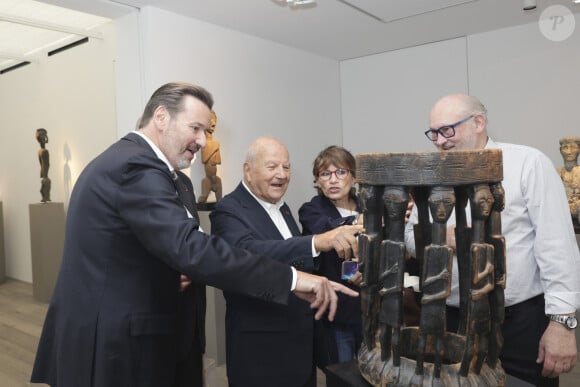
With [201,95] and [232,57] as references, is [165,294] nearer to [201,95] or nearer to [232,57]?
[201,95]

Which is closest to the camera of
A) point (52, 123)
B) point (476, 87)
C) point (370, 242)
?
point (370, 242)

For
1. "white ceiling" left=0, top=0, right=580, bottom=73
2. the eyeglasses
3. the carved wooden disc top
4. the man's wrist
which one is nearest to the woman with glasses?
the eyeglasses

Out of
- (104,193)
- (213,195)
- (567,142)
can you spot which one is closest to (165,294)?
(104,193)

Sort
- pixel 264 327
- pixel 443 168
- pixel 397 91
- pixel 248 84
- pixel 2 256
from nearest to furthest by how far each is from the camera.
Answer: pixel 443 168, pixel 264 327, pixel 248 84, pixel 397 91, pixel 2 256

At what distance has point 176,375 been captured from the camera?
1.67m

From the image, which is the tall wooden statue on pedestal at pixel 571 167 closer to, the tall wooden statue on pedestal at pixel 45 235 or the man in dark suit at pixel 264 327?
the man in dark suit at pixel 264 327

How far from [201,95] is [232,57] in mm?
2621

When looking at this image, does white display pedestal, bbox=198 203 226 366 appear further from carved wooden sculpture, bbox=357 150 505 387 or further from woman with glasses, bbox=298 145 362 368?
carved wooden sculpture, bbox=357 150 505 387

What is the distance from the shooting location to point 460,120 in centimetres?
157

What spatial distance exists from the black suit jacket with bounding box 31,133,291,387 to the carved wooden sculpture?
40cm

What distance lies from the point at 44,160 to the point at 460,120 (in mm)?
5330

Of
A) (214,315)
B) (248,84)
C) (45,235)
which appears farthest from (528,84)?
(45,235)

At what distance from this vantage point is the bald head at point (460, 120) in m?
1.57

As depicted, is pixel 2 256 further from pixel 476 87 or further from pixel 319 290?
pixel 319 290
